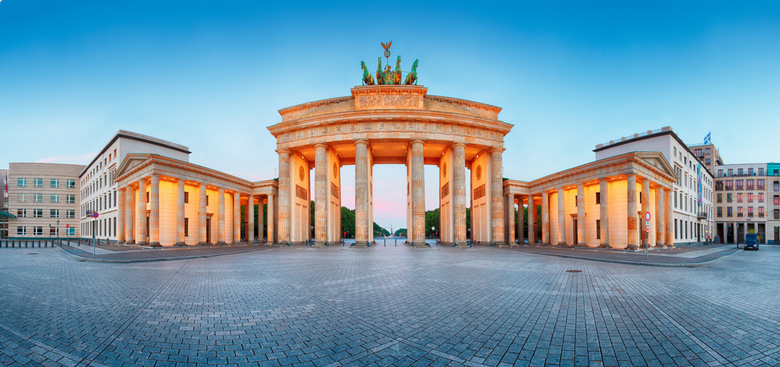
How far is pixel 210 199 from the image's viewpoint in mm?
44125

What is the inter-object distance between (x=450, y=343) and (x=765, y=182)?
4027 inches

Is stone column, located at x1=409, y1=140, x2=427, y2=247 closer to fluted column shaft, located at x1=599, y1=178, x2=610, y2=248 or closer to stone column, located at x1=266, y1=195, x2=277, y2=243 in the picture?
fluted column shaft, located at x1=599, y1=178, x2=610, y2=248

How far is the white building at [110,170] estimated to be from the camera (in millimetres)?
48125

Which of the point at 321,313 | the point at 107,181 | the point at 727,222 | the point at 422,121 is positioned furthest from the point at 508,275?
the point at 727,222

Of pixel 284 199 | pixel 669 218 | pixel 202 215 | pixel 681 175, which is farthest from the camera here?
pixel 681 175

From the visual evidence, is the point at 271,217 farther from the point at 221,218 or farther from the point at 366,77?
the point at 366,77

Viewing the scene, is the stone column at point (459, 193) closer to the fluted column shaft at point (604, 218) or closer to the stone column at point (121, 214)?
the fluted column shaft at point (604, 218)

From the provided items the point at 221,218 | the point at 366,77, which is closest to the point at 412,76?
the point at 366,77

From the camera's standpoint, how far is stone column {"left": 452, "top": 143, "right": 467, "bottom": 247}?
37.4 m

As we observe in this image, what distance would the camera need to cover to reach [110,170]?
5012 cm

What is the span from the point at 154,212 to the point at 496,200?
36033 mm

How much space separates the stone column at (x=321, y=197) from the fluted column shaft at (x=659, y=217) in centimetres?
3635

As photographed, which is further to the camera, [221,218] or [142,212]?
[221,218]

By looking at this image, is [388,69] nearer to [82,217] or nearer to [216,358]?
[216,358]
